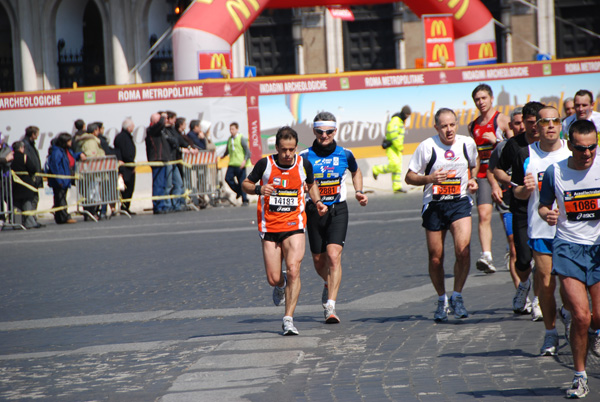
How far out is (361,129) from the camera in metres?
22.5

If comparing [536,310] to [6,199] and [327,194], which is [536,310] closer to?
[327,194]

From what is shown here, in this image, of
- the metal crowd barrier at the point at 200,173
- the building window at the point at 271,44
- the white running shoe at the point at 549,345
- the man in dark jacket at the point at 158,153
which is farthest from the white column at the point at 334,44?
the white running shoe at the point at 549,345

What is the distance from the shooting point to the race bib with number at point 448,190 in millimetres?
8281

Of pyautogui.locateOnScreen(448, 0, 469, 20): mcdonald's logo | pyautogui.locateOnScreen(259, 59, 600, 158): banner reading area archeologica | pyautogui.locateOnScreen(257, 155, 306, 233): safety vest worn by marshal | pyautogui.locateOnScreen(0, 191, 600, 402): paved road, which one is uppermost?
pyautogui.locateOnScreen(448, 0, 469, 20): mcdonald's logo

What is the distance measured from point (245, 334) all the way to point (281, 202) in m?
1.10

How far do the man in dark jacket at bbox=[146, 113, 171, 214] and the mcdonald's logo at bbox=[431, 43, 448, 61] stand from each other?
23.0 ft

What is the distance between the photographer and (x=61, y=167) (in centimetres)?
1939

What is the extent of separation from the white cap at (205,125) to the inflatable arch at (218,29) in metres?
1.16

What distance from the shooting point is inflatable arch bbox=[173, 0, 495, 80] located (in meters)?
22.2

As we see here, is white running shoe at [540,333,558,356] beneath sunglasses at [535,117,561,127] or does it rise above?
beneath

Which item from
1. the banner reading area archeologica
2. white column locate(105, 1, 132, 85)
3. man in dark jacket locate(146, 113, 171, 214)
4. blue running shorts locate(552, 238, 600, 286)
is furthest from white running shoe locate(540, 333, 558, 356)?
white column locate(105, 1, 132, 85)

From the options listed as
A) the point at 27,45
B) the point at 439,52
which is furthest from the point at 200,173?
the point at 27,45

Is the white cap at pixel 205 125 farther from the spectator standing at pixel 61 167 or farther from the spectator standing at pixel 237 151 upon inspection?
the spectator standing at pixel 61 167

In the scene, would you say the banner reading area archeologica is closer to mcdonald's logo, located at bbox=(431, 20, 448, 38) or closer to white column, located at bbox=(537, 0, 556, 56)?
mcdonald's logo, located at bbox=(431, 20, 448, 38)
